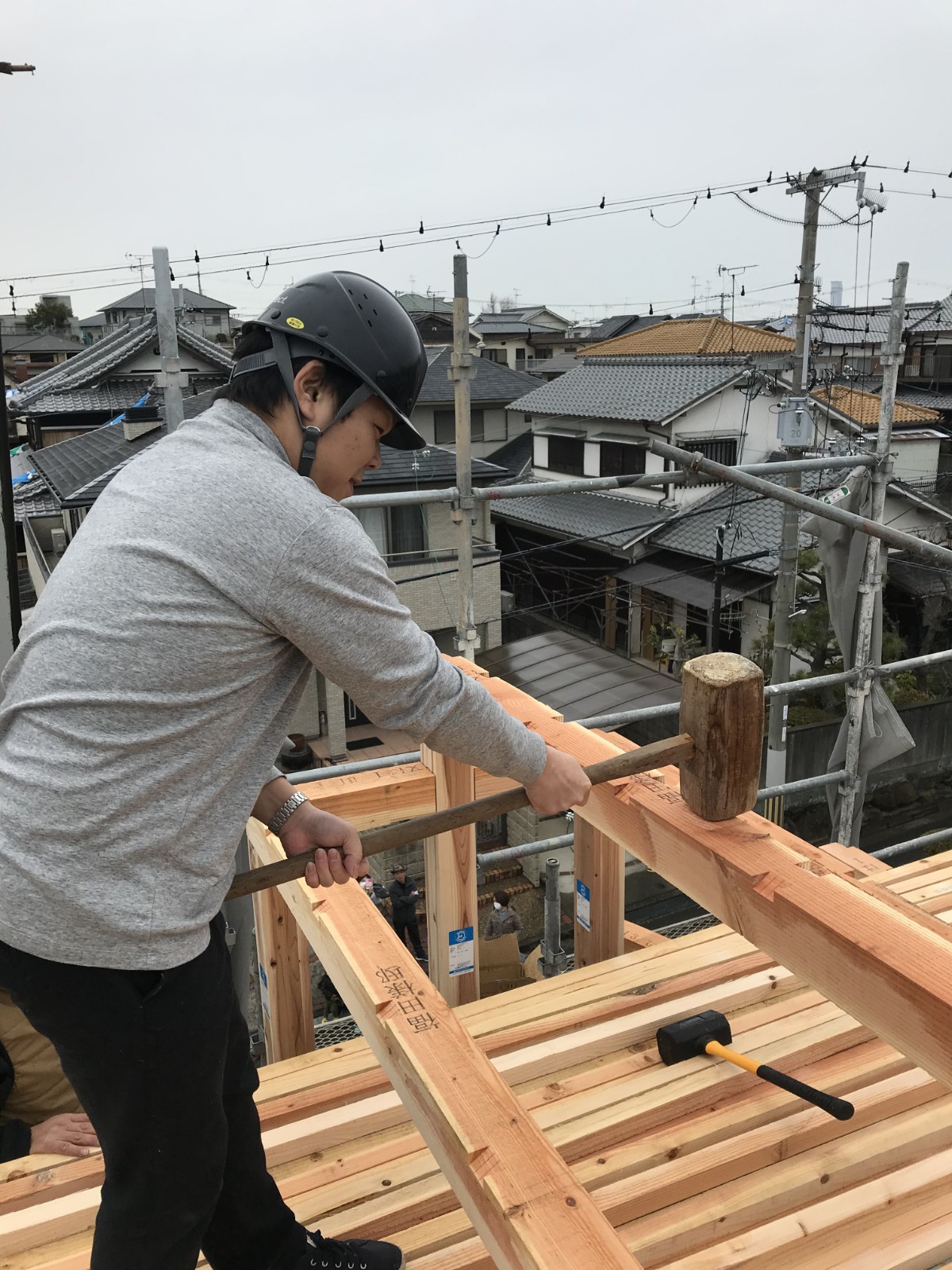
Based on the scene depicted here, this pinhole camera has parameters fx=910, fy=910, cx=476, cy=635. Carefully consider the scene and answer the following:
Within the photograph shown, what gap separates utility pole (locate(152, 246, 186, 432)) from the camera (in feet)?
11.2

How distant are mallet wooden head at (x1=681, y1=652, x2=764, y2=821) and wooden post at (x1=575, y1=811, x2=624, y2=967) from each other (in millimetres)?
822

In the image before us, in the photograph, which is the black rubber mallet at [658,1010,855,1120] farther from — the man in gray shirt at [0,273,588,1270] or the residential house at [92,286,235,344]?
the residential house at [92,286,235,344]

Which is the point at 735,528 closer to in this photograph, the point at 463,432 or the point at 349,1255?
the point at 463,432

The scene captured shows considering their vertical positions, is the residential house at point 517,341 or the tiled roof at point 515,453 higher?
the residential house at point 517,341

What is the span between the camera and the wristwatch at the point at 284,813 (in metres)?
1.86

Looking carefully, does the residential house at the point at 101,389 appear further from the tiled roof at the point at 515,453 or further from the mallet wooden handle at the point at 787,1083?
the mallet wooden handle at the point at 787,1083

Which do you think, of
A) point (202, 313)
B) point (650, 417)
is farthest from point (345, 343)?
point (202, 313)

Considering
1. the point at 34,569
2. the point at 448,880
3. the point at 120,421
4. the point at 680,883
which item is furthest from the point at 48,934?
the point at 34,569

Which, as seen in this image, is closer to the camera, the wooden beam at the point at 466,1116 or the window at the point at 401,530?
the wooden beam at the point at 466,1116

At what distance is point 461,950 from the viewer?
2732 mm

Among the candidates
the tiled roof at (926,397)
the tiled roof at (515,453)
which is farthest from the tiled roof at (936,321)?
the tiled roof at (515,453)

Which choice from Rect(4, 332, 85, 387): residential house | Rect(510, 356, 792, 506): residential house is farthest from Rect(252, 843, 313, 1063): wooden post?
Rect(4, 332, 85, 387): residential house

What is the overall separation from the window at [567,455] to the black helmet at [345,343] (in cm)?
1557

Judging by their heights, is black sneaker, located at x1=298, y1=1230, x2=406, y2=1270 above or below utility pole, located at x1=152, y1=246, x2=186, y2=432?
below
